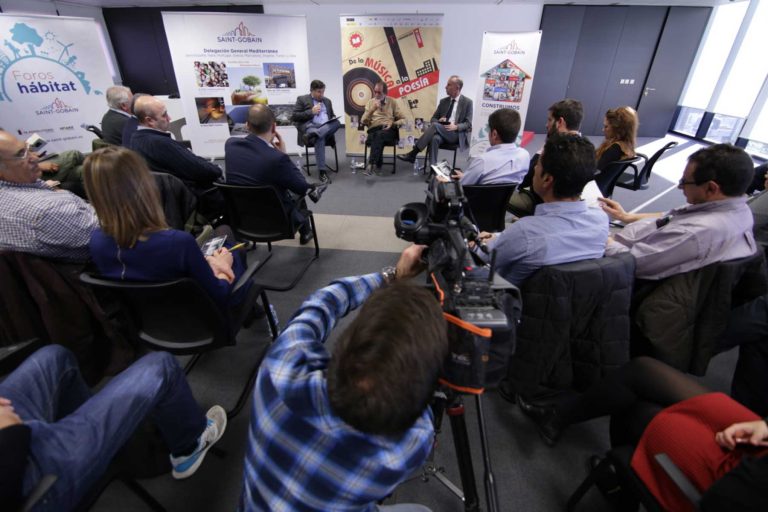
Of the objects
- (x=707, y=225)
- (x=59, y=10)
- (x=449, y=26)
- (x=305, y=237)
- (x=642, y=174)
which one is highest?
(x=59, y=10)

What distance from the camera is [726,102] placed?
233 inches

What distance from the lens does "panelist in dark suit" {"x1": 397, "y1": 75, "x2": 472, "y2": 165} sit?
4.64 meters

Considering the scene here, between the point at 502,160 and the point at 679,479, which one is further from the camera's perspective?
the point at 502,160

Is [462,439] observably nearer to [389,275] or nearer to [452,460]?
[389,275]

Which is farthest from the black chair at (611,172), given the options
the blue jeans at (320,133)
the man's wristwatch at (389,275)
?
the blue jeans at (320,133)

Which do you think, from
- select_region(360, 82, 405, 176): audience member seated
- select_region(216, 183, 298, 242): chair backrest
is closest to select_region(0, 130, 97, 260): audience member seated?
select_region(216, 183, 298, 242): chair backrest

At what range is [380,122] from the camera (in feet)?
15.9

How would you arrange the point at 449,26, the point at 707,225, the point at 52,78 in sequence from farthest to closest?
1. the point at 449,26
2. the point at 52,78
3. the point at 707,225

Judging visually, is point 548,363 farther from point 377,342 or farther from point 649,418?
point 377,342

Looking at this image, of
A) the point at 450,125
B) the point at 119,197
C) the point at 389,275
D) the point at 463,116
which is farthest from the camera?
A: the point at 463,116

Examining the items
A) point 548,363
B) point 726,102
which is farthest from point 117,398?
point 726,102

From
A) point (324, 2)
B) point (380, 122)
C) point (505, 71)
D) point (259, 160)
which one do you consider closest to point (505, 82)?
point (505, 71)

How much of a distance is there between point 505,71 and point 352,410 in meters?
5.53

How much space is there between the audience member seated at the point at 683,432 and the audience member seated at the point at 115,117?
13.5 feet
